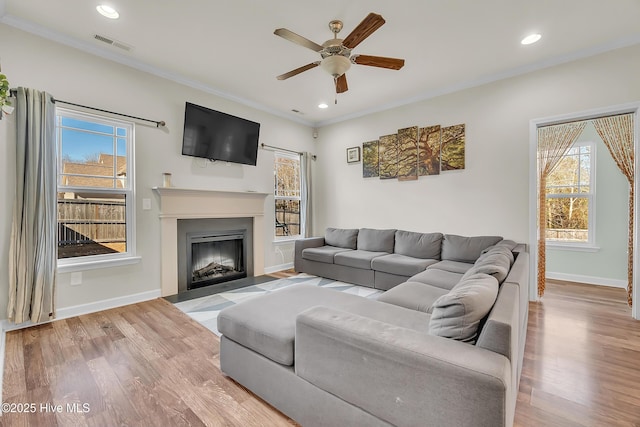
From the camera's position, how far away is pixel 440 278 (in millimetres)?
2807

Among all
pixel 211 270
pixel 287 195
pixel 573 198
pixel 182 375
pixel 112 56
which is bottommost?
pixel 182 375

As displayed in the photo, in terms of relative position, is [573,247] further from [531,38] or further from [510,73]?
[531,38]

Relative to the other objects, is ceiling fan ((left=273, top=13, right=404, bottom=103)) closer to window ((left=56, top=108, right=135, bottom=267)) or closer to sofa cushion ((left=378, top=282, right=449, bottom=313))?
sofa cushion ((left=378, top=282, right=449, bottom=313))

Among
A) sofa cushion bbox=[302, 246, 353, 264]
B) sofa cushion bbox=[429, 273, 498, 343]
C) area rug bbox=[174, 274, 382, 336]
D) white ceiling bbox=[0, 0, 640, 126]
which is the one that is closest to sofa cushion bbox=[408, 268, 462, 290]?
area rug bbox=[174, 274, 382, 336]

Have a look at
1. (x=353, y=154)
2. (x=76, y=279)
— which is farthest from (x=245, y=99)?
(x=76, y=279)

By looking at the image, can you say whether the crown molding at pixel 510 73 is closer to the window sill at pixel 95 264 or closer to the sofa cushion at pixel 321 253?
the sofa cushion at pixel 321 253

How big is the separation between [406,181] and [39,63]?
4604mm

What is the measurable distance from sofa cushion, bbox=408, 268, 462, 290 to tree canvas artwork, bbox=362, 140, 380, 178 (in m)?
2.29

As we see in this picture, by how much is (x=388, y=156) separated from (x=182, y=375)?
4054 millimetres

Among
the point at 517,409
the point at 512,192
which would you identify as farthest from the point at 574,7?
the point at 517,409

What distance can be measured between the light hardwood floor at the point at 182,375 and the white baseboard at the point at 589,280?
1436mm

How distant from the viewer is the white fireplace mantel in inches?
141

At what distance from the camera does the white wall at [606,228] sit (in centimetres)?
392

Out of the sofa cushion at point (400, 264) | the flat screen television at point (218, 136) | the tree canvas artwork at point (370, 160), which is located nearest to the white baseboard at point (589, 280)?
the sofa cushion at point (400, 264)
